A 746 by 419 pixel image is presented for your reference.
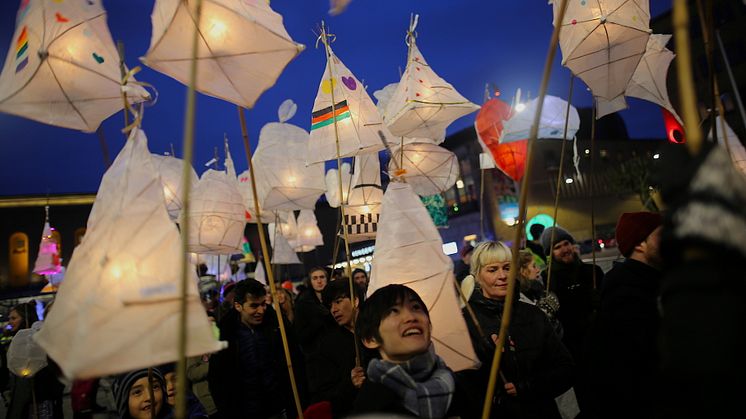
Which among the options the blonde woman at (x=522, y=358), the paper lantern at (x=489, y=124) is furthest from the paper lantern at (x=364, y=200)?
the blonde woman at (x=522, y=358)

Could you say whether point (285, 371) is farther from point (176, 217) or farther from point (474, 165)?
point (474, 165)

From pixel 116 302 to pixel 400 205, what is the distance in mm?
1436

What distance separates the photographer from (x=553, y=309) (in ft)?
12.4

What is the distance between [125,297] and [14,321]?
6.07 meters

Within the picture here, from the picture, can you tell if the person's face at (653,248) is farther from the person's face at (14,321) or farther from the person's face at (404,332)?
Result: the person's face at (14,321)

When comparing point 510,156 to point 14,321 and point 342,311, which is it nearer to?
point 342,311

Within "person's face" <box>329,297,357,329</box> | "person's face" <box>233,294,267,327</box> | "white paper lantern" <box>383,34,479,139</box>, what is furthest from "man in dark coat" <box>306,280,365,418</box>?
"white paper lantern" <box>383,34,479,139</box>

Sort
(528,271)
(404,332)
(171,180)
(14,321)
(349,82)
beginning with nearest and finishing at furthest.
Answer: (404,332), (528,271), (349,82), (14,321), (171,180)

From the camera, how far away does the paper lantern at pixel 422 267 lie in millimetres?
2172

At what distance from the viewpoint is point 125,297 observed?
4.04 ft

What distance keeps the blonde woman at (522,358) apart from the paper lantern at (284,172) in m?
3.44

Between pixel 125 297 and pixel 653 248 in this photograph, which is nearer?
pixel 125 297

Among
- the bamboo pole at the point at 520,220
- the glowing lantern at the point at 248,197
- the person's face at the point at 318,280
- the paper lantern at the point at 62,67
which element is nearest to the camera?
the bamboo pole at the point at 520,220

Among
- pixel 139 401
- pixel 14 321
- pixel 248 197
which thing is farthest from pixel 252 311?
pixel 14 321
